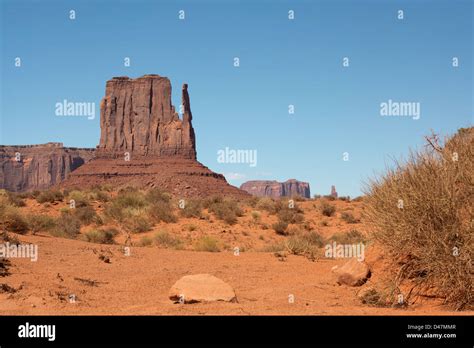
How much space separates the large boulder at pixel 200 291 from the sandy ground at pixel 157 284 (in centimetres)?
23

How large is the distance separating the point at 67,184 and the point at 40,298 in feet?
236

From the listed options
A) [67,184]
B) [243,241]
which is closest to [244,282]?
[243,241]

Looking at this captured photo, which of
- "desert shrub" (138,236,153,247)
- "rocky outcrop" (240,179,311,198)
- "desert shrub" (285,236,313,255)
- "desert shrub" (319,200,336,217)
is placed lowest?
"desert shrub" (285,236,313,255)

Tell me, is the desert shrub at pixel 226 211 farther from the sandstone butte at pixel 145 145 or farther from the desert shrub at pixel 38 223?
the sandstone butte at pixel 145 145

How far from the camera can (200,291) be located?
8195mm

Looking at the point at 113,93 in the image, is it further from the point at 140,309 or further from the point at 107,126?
the point at 140,309

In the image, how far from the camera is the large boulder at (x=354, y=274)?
1043 cm

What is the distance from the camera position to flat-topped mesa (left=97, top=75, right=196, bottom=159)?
3465 inches

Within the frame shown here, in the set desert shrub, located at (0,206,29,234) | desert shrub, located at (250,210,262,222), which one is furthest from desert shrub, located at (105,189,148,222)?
desert shrub, located at (0,206,29,234)

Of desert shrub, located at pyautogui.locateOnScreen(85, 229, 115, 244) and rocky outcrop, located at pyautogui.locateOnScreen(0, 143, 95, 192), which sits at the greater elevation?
rocky outcrop, located at pyautogui.locateOnScreen(0, 143, 95, 192)

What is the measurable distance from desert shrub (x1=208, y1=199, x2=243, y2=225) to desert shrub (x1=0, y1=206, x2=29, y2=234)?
11804mm

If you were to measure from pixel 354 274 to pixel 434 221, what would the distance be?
2.84 m

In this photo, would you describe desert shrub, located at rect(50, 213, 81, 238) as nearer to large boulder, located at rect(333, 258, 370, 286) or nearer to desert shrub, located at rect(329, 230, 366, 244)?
desert shrub, located at rect(329, 230, 366, 244)
